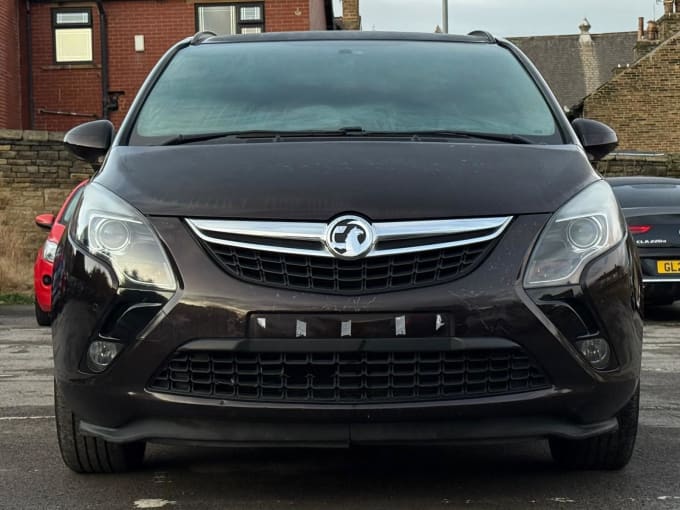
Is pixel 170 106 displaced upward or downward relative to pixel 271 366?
upward

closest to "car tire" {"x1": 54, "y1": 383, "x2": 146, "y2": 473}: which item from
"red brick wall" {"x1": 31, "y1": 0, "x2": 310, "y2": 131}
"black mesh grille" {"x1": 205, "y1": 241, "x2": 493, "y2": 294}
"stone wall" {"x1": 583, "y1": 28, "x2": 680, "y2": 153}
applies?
"black mesh grille" {"x1": 205, "y1": 241, "x2": 493, "y2": 294}

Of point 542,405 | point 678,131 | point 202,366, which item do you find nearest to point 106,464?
point 202,366

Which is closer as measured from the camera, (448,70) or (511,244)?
(511,244)

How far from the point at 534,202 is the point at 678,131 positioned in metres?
38.1

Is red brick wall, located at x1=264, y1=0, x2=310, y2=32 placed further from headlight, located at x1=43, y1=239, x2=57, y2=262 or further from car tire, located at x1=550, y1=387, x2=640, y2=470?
car tire, located at x1=550, y1=387, x2=640, y2=470

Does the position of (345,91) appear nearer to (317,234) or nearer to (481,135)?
(481,135)

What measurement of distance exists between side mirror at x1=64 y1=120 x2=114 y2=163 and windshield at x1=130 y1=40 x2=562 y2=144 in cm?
24

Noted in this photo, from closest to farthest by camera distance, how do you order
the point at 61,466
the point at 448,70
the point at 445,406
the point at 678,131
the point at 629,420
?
the point at 445,406, the point at 629,420, the point at 61,466, the point at 448,70, the point at 678,131

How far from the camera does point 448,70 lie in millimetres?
5383

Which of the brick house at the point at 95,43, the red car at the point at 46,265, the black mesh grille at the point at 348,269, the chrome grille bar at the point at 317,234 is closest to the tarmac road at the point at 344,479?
the black mesh grille at the point at 348,269

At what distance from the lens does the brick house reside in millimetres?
28172

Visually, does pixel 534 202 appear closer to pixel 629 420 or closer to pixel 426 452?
pixel 629 420

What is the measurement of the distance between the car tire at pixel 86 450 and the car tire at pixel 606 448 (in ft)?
5.10

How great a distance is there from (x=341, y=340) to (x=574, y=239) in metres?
0.84
